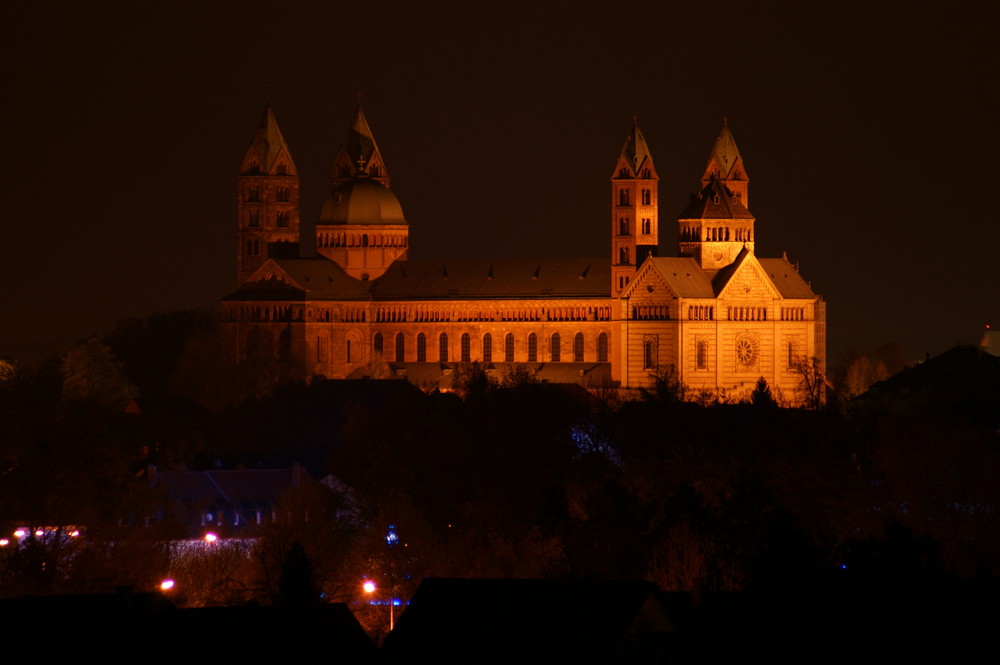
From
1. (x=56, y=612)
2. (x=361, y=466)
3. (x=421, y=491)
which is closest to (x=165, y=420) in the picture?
(x=361, y=466)

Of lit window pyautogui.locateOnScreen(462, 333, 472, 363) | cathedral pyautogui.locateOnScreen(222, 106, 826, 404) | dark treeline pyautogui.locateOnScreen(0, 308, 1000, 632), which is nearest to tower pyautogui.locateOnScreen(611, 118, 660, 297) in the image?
cathedral pyautogui.locateOnScreen(222, 106, 826, 404)

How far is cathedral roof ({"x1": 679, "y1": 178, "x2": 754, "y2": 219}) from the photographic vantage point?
18662 cm

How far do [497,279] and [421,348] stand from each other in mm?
6776

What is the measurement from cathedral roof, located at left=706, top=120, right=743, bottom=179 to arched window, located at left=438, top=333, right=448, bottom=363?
65.6 feet

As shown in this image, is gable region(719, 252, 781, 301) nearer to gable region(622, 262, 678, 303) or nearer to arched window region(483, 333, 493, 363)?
gable region(622, 262, 678, 303)

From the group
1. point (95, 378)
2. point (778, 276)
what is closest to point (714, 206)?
point (778, 276)

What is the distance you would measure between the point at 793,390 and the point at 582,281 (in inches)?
730

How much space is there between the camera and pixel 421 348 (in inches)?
7643

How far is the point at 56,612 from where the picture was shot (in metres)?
62.3

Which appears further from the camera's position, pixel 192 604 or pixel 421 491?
pixel 421 491

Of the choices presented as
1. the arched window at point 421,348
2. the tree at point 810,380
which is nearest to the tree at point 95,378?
the arched window at point 421,348

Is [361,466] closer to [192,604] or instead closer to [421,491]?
[421,491]

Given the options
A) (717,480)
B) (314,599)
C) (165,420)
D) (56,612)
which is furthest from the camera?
(165,420)

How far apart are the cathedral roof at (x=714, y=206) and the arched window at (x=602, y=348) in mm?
8981
